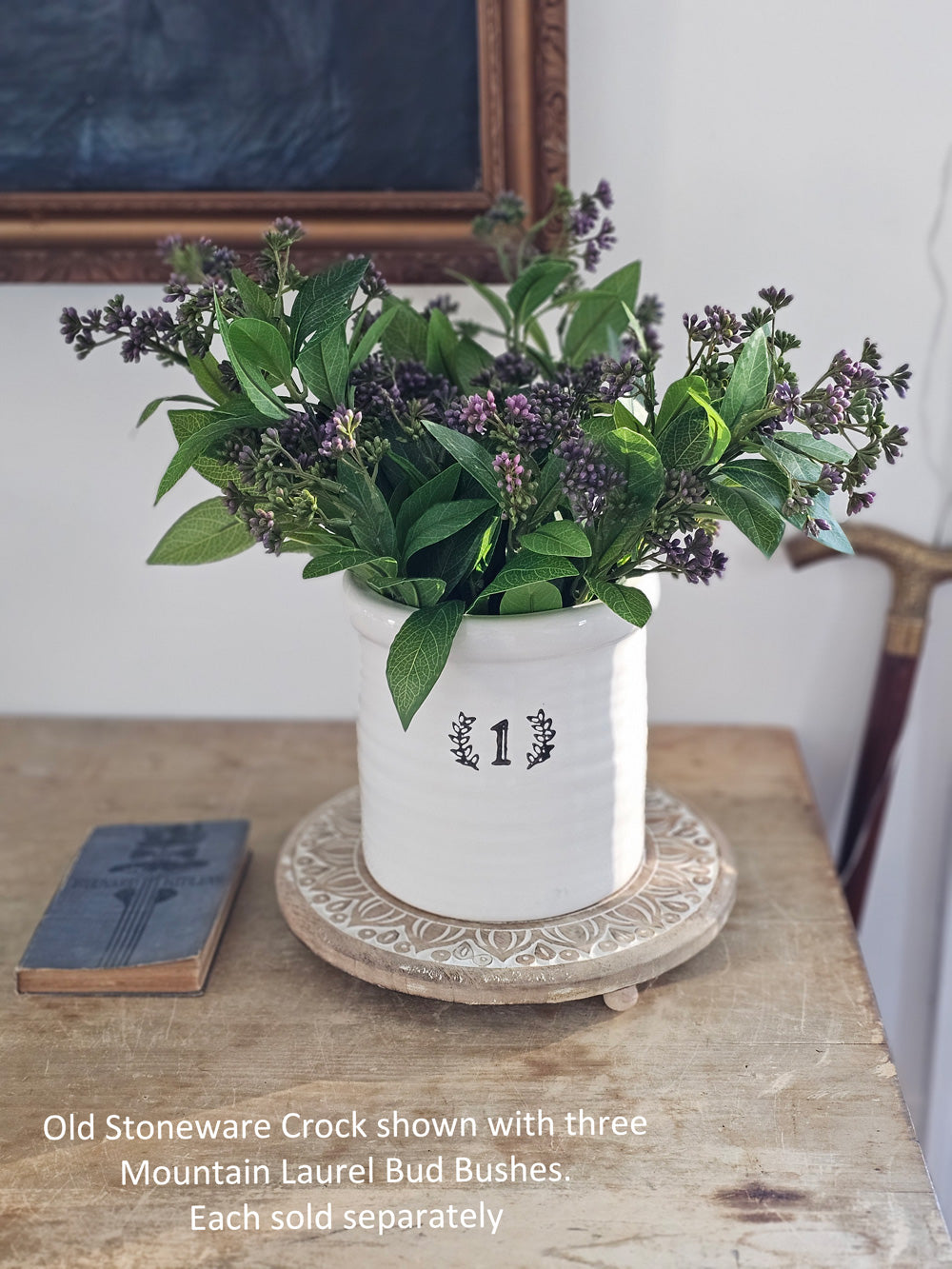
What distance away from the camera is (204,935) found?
0.72 m

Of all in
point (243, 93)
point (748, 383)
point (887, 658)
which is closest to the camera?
point (748, 383)

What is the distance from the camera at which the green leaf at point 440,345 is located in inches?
26.9

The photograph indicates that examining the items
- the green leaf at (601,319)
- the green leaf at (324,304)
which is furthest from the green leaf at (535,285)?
the green leaf at (324,304)

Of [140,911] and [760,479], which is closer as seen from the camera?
[760,479]

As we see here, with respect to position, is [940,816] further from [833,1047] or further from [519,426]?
[519,426]

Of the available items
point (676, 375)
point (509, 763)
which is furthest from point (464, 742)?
point (676, 375)

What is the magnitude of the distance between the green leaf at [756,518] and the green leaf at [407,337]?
0.25 meters

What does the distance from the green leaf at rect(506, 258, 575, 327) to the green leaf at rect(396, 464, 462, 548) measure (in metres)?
0.17

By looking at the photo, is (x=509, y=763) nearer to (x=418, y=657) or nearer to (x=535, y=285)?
(x=418, y=657)

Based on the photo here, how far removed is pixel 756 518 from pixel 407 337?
276 mm

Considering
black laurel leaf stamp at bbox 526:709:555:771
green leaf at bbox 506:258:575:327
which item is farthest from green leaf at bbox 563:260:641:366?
black laurel leaf stamp at bbox 526:709:555:771

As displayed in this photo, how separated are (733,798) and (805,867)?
10 cm

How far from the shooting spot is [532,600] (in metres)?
0.61

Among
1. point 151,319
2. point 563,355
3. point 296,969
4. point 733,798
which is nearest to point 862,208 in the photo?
point 563,355
